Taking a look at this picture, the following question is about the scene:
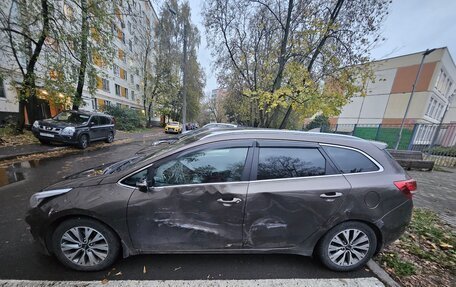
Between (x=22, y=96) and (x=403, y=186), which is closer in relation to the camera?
(x=403, y=186)

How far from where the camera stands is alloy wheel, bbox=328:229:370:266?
2.33 m

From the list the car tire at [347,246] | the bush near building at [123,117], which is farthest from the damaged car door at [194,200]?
the bush near building at [123,117]

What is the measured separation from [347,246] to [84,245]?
3.14 m

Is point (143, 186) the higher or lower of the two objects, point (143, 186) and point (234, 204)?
the higher

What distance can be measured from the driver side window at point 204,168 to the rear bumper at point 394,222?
72.1 inches

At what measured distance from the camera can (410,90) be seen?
21578 mm

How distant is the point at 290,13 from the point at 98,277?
35.2ft

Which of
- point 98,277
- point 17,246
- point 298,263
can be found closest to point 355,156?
point 298,263

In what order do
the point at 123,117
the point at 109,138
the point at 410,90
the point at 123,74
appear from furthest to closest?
the point at 123,74
the point at 123,117
the point at 410,90
the point at 109,138

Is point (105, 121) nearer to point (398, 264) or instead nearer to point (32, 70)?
point (32, 70)

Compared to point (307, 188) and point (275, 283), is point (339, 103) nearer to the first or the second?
point (307, 188)

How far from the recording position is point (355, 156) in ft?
7.72

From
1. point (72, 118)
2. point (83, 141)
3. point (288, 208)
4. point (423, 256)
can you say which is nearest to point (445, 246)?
point (423, 256)

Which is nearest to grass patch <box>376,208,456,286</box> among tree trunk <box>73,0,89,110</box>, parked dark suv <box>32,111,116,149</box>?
parked dark suv <box>32,111,116,149</box>
